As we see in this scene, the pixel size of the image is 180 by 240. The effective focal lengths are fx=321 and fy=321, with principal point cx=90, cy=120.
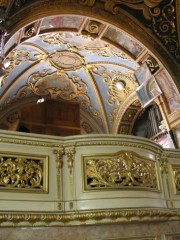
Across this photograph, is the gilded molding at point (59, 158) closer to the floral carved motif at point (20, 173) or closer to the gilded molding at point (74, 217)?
the floral carved motif at point (20, 173)

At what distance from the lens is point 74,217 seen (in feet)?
10.5

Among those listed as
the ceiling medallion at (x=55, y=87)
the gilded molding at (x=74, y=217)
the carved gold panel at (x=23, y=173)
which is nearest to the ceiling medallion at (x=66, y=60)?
the ceiling medallion at (x=55, y=87)

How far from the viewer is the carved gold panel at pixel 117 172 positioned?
11.0ft

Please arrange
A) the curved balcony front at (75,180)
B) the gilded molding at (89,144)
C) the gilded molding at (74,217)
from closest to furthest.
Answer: the gilded molding at (74,217)
the curved balcony front at (75,180)
the gilded molding at (89,144)

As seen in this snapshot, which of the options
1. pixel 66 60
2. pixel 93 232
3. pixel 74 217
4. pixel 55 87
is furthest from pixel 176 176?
pixel 55 87

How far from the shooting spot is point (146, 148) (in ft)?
12.5

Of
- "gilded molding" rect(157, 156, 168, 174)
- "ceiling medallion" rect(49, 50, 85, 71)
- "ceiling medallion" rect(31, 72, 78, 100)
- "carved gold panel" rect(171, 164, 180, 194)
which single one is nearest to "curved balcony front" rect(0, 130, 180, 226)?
"gilded molding" rect(157, 156, 168, 174)

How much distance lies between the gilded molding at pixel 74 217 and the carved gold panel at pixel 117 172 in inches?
10.3

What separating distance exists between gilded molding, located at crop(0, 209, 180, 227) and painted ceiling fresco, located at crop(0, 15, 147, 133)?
3747 mm

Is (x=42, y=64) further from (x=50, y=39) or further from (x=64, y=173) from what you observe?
(x=64, y=173)

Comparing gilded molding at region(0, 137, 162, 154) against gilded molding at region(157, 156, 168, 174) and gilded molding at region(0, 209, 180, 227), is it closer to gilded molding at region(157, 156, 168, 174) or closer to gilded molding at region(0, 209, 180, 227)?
gilded molding at region(157, 156, 168, 174)

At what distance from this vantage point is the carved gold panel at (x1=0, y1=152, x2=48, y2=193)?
3061 mm

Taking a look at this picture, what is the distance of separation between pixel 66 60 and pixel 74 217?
5788 mm

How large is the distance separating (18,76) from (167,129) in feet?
13.5
